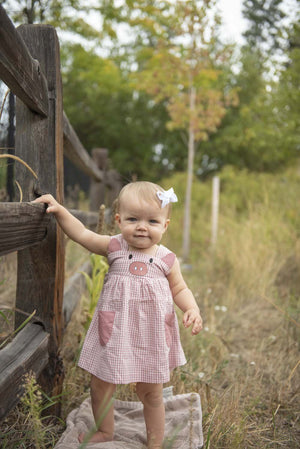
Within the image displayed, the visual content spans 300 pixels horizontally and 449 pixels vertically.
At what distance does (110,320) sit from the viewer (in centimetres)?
175

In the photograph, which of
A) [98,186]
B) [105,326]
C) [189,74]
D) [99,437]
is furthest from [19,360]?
[189,74]

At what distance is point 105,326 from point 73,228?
17.3 inches

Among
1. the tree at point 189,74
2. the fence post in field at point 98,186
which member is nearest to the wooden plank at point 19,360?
the fence post in field at point 98,186

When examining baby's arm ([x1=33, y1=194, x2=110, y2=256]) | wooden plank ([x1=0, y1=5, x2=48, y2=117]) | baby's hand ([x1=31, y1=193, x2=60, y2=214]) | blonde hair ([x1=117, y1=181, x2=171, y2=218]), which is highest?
wooden plank ([x1=0, y1=5, x2=48, y2=117])

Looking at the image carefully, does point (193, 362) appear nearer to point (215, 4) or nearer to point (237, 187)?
point (215, 4)

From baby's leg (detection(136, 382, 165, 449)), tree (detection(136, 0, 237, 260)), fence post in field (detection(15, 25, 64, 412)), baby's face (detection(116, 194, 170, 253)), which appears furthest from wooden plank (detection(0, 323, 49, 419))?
tree (detection(136, 0, 237, 260))

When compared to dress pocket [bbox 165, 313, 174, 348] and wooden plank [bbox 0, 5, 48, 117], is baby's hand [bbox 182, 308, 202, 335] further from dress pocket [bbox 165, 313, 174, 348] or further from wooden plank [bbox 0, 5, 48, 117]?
wooden plank [bbox 0, 5, 48, 117]

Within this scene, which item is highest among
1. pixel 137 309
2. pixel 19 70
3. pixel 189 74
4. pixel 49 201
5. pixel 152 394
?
pixel 189 74

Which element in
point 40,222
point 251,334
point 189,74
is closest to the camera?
point 40,222

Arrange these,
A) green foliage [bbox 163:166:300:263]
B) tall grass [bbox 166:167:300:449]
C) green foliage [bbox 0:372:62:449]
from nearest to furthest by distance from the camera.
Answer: green foliage [bbox 0:372:62:449] → tall grass [bbox 166:167:300:449] → green foliage [bbox 163:166:300:263]

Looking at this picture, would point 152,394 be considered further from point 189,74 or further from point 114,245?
point 189,74

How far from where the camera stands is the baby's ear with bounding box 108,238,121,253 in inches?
74.5

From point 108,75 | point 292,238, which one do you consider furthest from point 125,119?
point 292,238

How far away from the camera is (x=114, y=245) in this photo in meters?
1.90
